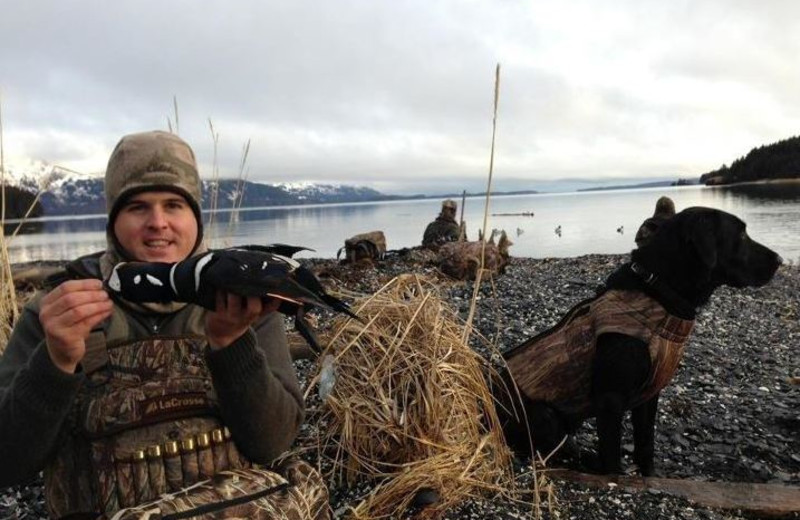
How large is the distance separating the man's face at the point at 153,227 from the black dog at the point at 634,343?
2.74 meters

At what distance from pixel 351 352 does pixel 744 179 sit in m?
119

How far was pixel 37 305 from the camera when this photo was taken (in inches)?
89.5

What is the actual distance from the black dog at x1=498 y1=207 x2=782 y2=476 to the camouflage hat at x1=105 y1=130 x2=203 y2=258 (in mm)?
2733

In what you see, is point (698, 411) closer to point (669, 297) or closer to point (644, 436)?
point (644, 436)

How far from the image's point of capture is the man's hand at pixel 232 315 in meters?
1.95

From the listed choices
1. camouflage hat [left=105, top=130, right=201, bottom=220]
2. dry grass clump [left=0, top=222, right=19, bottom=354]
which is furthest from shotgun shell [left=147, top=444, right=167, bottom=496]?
dry grass clump [left=0, top=222, right=19, bottom=354]

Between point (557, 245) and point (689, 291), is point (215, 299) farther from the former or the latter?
point (557, 245)

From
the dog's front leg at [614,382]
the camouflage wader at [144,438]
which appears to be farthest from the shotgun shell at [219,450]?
the dog's front leg at [614,382]

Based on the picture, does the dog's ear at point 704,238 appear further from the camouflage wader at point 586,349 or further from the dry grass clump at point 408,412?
the dry grass clump at point 408,412

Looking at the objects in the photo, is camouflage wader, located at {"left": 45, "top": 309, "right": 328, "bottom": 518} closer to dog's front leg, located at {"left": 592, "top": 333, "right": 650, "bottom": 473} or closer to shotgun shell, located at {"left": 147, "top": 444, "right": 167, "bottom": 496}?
shotgun shell, located at {"left": 147, "top": 444, "right": 167, "bottom": 496}

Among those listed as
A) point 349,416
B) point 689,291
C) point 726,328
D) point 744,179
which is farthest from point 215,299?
point 744,179

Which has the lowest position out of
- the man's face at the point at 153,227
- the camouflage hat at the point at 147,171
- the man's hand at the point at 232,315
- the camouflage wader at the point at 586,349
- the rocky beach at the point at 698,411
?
the rocky beach at the point at 698,411

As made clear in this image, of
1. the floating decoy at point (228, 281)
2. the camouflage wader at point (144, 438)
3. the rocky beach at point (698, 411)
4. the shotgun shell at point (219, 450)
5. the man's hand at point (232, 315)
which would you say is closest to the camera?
the floating decoy at point (228, 281)

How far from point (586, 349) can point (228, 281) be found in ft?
9.67
